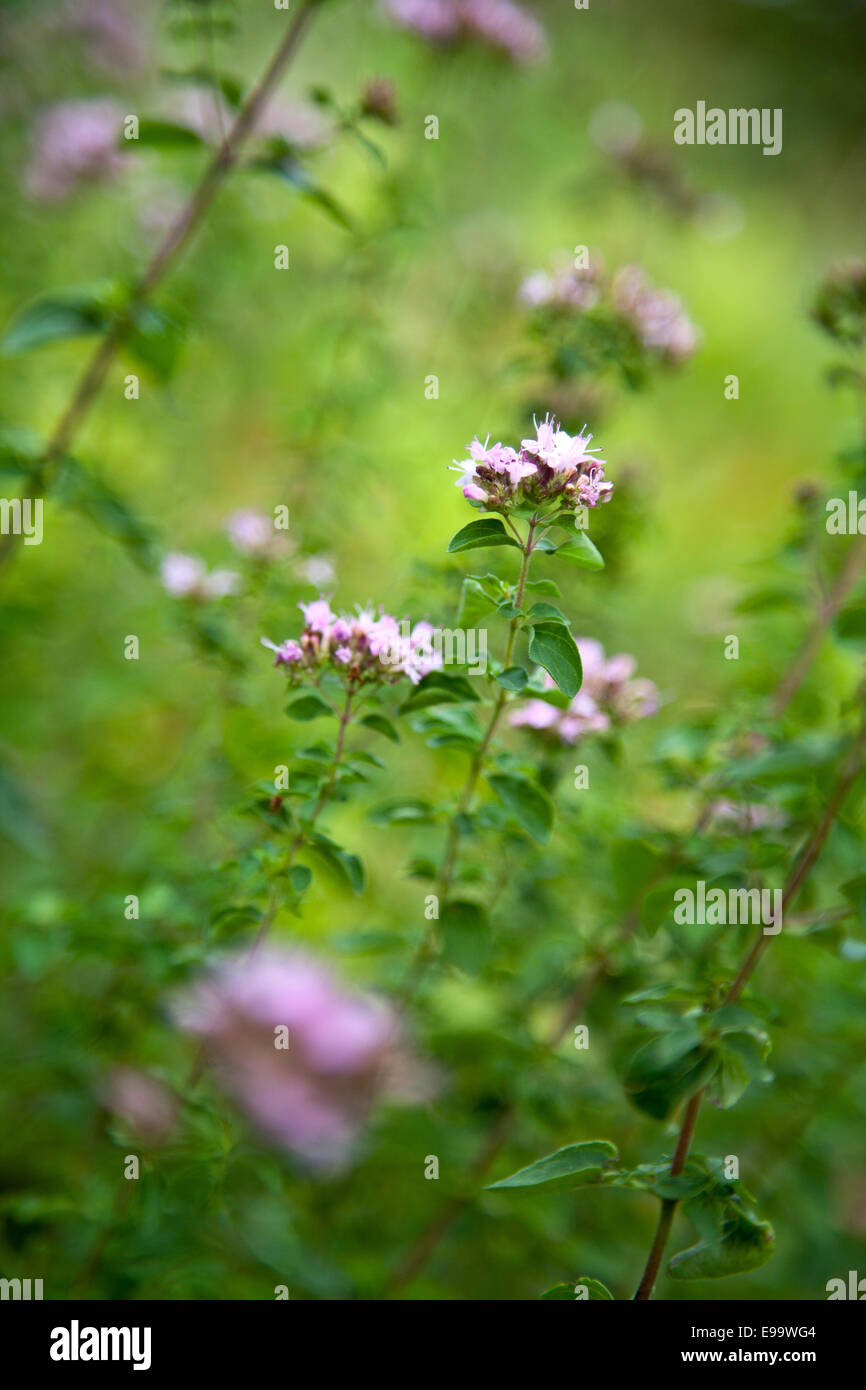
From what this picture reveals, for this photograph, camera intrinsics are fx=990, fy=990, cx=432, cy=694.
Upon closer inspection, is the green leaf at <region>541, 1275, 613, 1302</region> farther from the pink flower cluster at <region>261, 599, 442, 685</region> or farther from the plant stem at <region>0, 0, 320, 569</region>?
the plant stem at <region>0, 0, 320, 569</region>

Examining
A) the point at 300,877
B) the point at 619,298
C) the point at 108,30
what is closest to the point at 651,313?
the point at 619,298

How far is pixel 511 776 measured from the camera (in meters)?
0.75

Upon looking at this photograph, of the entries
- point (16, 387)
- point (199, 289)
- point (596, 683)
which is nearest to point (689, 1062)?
point (596, 683)

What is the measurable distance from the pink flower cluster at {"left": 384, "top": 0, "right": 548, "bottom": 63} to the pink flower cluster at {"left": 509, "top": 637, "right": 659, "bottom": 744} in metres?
0.94

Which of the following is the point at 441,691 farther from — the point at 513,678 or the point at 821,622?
the point at 821,622

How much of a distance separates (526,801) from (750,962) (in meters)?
0.19

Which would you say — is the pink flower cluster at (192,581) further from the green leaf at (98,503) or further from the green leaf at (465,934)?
the green leaf at (465,934)

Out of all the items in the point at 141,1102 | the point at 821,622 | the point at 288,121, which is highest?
the point at 288,121

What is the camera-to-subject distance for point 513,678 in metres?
0.65

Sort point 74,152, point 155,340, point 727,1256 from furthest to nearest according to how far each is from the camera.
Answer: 1. point 74,152
2. point 155,340
3. point 727,1256

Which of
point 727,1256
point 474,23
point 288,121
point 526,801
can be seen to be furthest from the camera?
point 288,121

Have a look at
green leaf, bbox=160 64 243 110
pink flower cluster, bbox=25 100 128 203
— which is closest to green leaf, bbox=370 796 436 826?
green leaf, bbox=160 64 243 110
